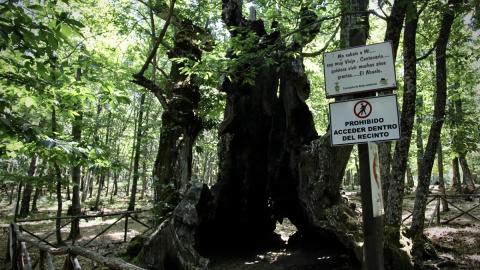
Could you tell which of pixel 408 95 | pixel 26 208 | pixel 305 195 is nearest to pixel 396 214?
pixel 305 195

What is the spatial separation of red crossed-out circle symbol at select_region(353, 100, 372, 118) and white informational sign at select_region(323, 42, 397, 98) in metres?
0.14

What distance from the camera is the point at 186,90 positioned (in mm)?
10055

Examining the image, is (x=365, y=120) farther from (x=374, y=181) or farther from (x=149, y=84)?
(x=149, y=84)

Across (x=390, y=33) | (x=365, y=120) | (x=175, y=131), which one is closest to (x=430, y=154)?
(x=390, y=33)

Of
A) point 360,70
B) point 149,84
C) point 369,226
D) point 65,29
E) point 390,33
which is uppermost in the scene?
point 390,33

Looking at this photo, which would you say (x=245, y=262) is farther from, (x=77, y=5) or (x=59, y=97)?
(x=77, y=5)

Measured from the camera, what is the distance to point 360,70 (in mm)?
2910

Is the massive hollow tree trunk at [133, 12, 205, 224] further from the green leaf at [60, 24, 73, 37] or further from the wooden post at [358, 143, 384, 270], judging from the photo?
the wooden post at [358, 143, 384, 270]

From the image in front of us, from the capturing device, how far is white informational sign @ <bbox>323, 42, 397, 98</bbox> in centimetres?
283

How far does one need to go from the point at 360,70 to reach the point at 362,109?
0.38 metres

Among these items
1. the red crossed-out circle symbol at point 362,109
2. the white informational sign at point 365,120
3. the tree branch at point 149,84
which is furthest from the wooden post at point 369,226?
the tree branch at point 149,84

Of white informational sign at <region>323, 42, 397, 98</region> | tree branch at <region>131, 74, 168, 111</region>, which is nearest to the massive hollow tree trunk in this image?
tree branch at <region>131, 74, 168, 111</region>

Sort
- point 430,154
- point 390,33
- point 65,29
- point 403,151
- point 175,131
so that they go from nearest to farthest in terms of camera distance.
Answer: point 65,29, point 390,33, point 403,151, point 430,154, point 175,131

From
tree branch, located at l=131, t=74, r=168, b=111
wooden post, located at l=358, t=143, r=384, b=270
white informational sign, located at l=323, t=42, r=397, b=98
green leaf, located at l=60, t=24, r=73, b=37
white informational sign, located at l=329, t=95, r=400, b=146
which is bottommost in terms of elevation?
wooden post, located at l=358, t=143, r=384, b=270
